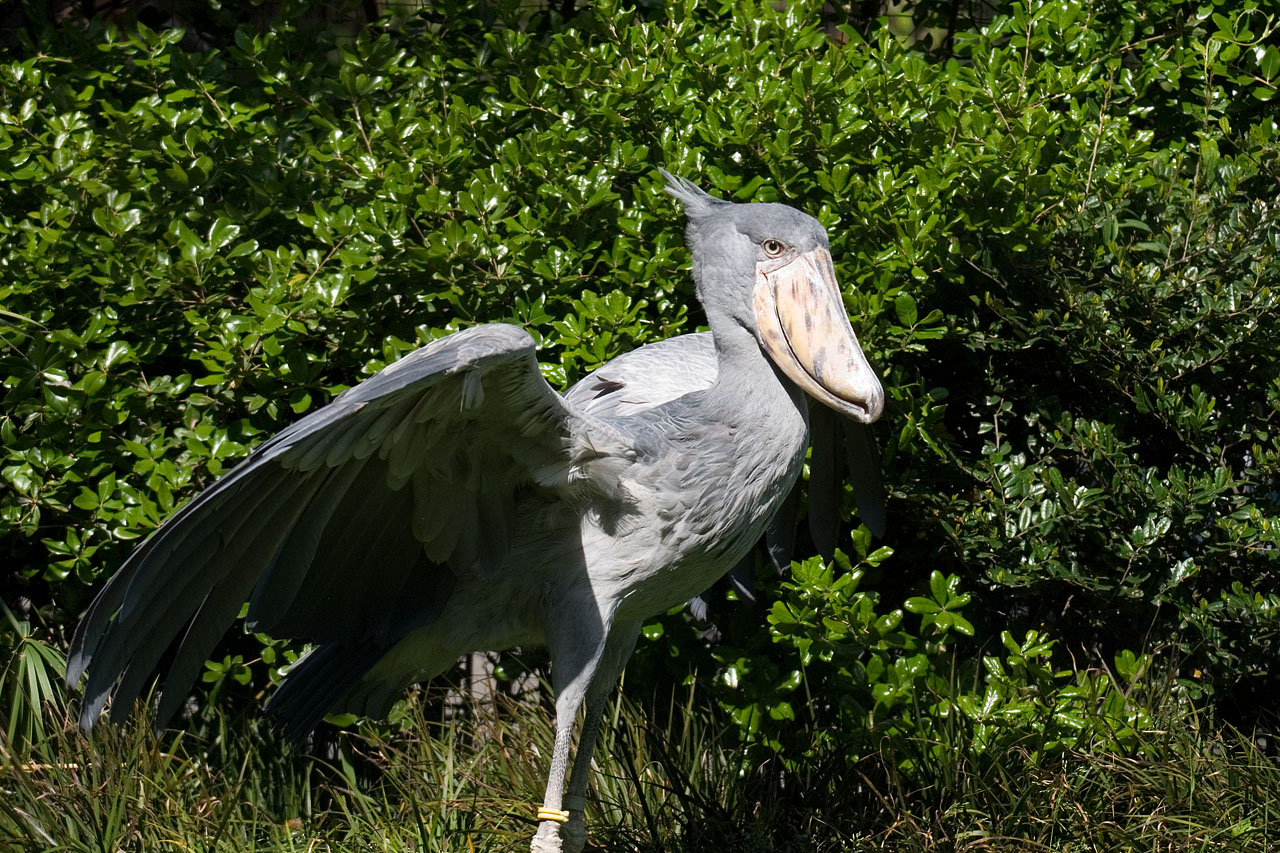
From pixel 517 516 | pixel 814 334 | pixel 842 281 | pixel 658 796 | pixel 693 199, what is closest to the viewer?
pixel 814 334

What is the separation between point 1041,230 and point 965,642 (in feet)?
3.73

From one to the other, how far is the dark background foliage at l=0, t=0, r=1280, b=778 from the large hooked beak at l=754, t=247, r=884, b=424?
55cm

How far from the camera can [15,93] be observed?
365 centimetres

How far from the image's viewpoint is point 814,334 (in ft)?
8.35

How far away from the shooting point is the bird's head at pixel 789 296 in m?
2.51

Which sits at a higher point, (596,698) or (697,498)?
(697,498)

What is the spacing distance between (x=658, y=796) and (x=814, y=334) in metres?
1.45

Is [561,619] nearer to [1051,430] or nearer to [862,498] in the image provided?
[862,498]

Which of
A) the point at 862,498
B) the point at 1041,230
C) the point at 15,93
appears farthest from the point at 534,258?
the point at 15,93

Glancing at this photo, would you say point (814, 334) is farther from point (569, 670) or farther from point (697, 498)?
point (569, 670)

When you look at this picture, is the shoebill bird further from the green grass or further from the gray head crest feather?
the green grass

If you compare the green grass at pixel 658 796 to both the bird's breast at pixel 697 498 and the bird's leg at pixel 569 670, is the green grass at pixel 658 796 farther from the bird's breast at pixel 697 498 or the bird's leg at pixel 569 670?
the bird's breast at pixel 697 498

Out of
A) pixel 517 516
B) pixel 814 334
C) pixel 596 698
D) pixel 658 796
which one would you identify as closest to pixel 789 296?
pixel 814 334

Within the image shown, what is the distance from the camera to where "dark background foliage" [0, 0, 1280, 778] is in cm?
321
